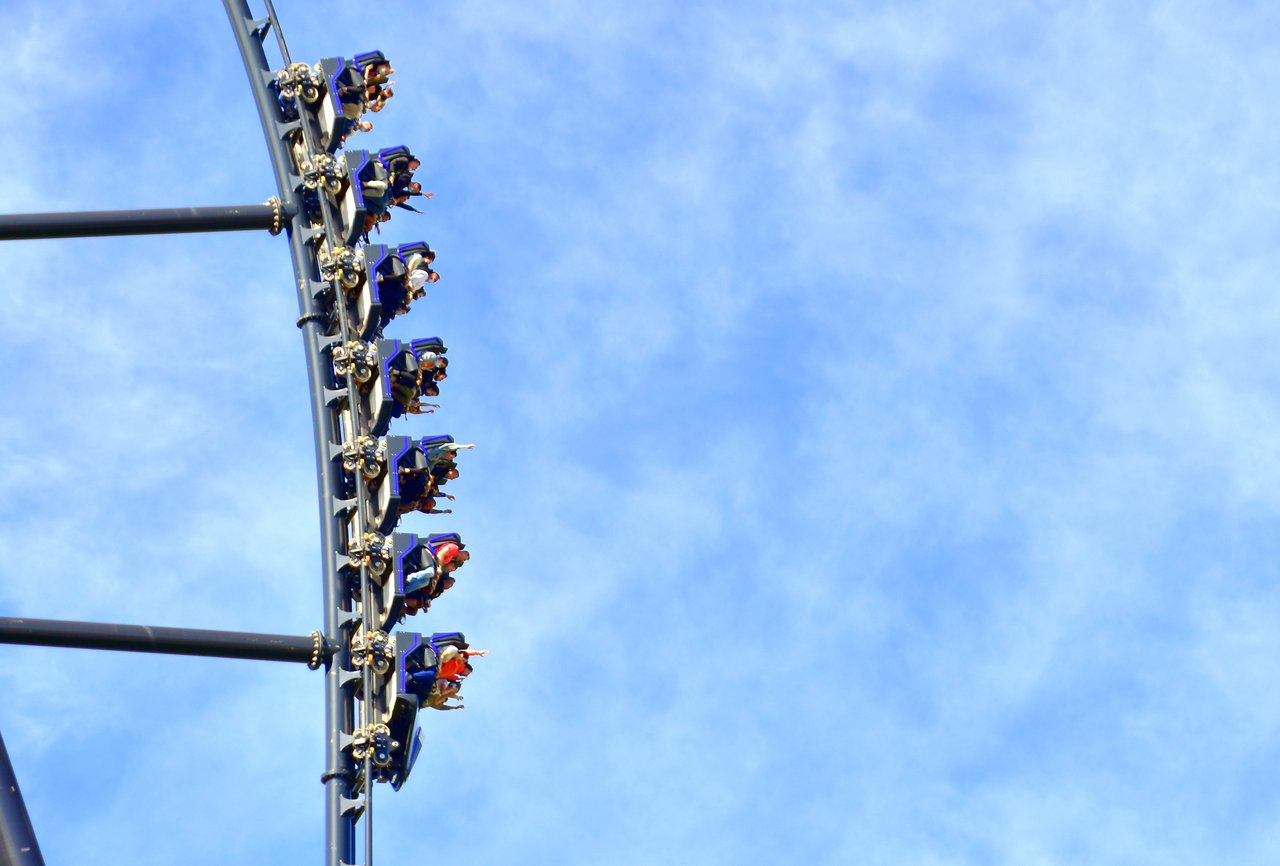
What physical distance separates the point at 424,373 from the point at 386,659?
4905mm

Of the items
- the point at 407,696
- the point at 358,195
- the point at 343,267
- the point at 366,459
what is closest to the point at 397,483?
the point at 366,459

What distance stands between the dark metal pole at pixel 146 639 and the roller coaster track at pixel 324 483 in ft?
0.05

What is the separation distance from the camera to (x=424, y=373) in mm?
31500

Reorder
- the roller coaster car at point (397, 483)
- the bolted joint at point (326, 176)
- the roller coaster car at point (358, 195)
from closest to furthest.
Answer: the roller coaster car at point (397, 483)
the roller coaster car at point (358, 195)
the bolted joint at point (326, 176)

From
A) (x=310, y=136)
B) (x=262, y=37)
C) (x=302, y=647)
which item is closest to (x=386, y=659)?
(x=302, y=647)

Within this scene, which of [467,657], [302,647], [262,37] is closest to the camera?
[302,647]

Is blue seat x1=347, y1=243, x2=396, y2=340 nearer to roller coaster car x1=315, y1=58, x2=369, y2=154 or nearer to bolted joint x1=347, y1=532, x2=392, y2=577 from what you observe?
roller coaster car x1=315, y1=58, x2=369, y2=154

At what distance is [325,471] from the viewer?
2998 cm

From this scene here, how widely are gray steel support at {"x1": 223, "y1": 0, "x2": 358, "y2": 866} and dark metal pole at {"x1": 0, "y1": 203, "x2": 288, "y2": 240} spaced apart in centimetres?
49

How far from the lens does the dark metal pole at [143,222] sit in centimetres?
2972

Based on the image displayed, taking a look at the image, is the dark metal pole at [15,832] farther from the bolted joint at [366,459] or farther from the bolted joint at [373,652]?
the bolted joint at [366,459]

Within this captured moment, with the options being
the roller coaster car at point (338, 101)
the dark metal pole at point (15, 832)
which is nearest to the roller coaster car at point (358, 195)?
the roller coaster car at point (338, 101)

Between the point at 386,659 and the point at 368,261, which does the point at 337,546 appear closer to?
the point at 386,659

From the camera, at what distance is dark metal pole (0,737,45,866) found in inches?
770
